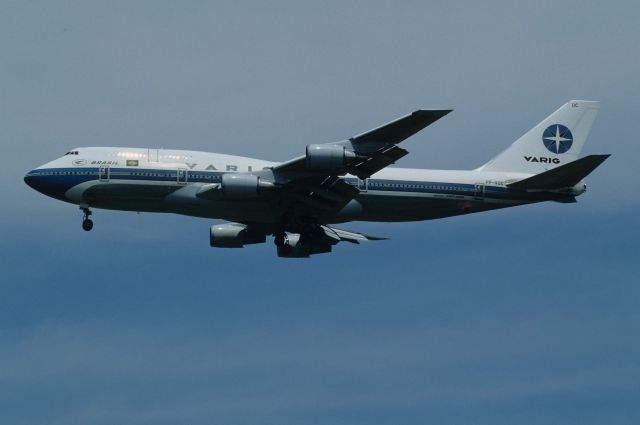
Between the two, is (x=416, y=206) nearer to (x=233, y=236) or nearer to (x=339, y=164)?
(x=339, y=164)

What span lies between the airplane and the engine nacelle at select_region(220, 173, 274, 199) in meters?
0.05

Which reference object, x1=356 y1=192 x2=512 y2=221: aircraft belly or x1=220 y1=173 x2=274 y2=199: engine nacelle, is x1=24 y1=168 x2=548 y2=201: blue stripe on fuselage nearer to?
x1=356 y1=192 x2=512 y2=221: aircraft belly

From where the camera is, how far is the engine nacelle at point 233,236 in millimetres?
71312

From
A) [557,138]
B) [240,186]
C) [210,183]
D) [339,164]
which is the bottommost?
[240,186]

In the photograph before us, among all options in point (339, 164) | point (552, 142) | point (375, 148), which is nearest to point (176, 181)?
→ point (339, 164)

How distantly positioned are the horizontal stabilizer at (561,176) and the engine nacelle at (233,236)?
15.3 metres

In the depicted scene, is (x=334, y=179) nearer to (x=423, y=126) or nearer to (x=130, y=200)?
(x=423, y=126)

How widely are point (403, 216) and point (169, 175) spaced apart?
42.8ft

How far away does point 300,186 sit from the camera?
64.1 metres

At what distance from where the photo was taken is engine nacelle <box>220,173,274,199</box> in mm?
62312

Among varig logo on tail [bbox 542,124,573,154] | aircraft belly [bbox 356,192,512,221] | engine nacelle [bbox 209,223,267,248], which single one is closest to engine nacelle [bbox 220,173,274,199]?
aircraft belly [bbox 356,192,512,221]

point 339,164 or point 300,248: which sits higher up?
point 339,164

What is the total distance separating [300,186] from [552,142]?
17.6m

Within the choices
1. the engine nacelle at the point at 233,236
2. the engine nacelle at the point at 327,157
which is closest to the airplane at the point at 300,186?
the engine nacelle at the point at 327,157
